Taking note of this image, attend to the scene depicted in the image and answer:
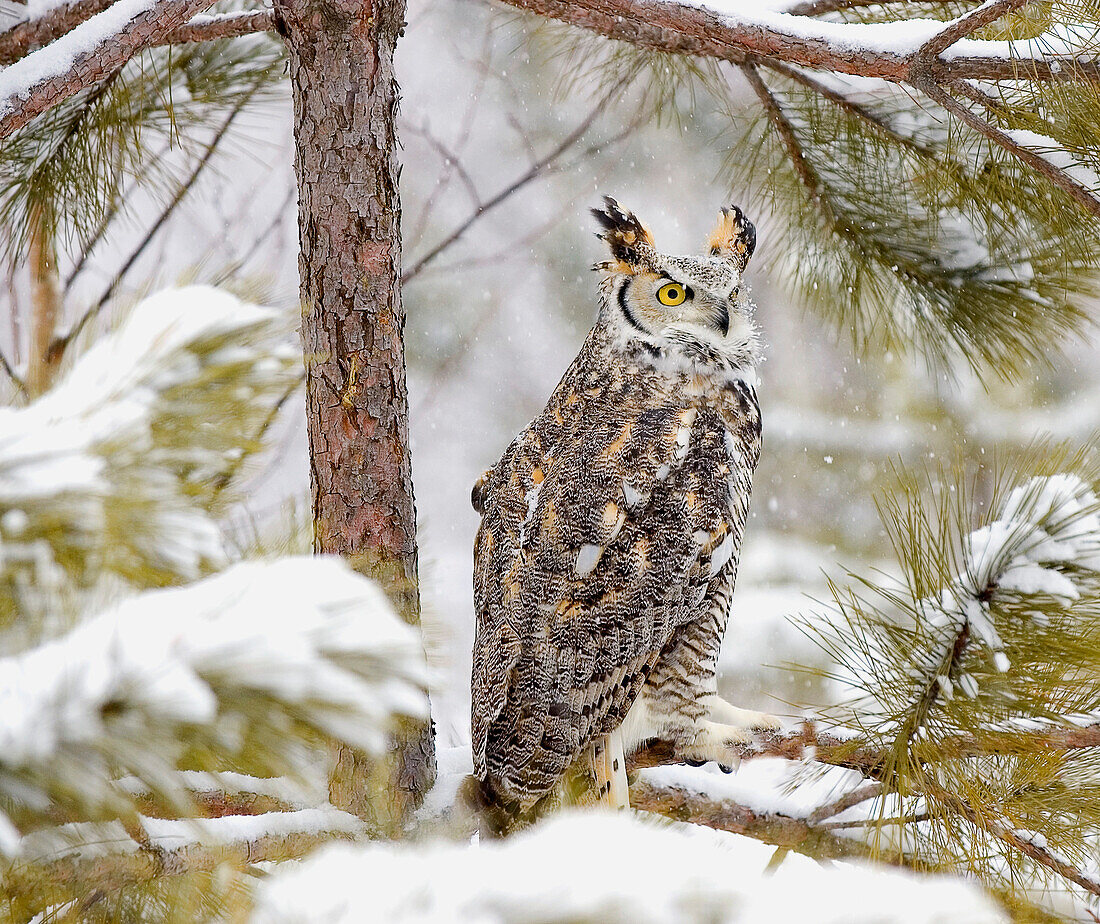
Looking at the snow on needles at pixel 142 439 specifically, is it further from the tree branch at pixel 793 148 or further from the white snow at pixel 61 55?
the tree branch at pixel 793 148

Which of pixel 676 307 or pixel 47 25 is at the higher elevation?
pixel 47 25

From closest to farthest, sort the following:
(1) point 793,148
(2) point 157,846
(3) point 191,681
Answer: (3) point 191,681
(2) point 157,846
(1) point 793,148

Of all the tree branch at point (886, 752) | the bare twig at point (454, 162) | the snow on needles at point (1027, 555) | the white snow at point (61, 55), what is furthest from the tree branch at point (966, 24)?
the bare twig at point (454, 162)

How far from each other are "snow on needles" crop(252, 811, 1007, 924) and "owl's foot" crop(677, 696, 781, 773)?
1072 millimetres

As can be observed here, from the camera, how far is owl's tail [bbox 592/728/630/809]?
151 cm

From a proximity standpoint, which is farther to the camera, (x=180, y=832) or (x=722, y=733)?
(x=722, y=733)

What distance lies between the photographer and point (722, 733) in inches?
62.8

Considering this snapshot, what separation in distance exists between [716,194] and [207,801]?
14.6ft

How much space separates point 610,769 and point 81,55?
1.25 meters

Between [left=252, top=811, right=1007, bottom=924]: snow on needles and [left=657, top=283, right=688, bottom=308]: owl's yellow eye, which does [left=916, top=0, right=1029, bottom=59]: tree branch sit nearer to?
[left=657, top=283, right=688, bottom=308]: owl's yellow eye

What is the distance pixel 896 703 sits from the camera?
1.14m

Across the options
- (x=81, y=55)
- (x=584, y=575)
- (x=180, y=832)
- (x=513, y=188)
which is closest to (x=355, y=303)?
(x=81, y=55)

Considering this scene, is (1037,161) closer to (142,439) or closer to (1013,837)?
(1013,837)

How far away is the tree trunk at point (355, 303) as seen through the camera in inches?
49.6
